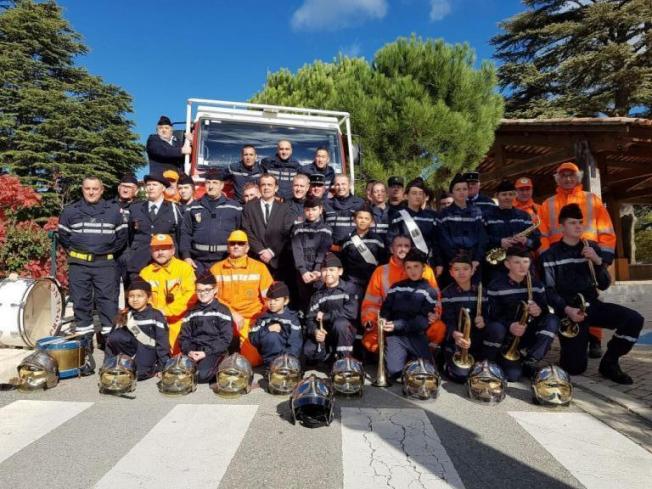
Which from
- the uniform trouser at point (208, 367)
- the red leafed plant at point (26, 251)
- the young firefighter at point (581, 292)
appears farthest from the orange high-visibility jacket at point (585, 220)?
the red leafed plant at point (26, 251)

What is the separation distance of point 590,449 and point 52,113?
99.7ft

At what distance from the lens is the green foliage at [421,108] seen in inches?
490

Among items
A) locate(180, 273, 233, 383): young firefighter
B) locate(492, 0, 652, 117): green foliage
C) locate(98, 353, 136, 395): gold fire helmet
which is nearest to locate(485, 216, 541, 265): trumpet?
locate(180, 273, 233, 383): young firefighter

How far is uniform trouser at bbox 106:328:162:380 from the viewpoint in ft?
15.3

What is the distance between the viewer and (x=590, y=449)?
3.11 meters

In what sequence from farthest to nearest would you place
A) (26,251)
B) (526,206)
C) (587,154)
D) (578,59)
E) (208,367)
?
(578,59)
(587,154)
(26,251)
(526,206)
(208,367)

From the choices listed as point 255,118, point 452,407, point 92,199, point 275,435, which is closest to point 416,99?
point 255,118

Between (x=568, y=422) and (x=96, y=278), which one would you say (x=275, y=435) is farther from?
(x=96, y=278)

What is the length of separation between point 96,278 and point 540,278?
516cm

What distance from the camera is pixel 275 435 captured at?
3283 mm

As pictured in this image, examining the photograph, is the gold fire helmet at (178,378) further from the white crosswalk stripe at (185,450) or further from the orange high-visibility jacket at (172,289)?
the orange high-visibility jacket at (172,289)

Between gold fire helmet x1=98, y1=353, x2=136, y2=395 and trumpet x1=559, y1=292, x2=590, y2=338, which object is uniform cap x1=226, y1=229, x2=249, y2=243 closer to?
gold fire helmet x1=98, y1=353, x2=136, y2=395

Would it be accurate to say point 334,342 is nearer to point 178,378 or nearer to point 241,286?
point 241,286

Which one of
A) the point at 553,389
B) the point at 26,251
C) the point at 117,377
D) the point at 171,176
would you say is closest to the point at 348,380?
the point at 553,389
